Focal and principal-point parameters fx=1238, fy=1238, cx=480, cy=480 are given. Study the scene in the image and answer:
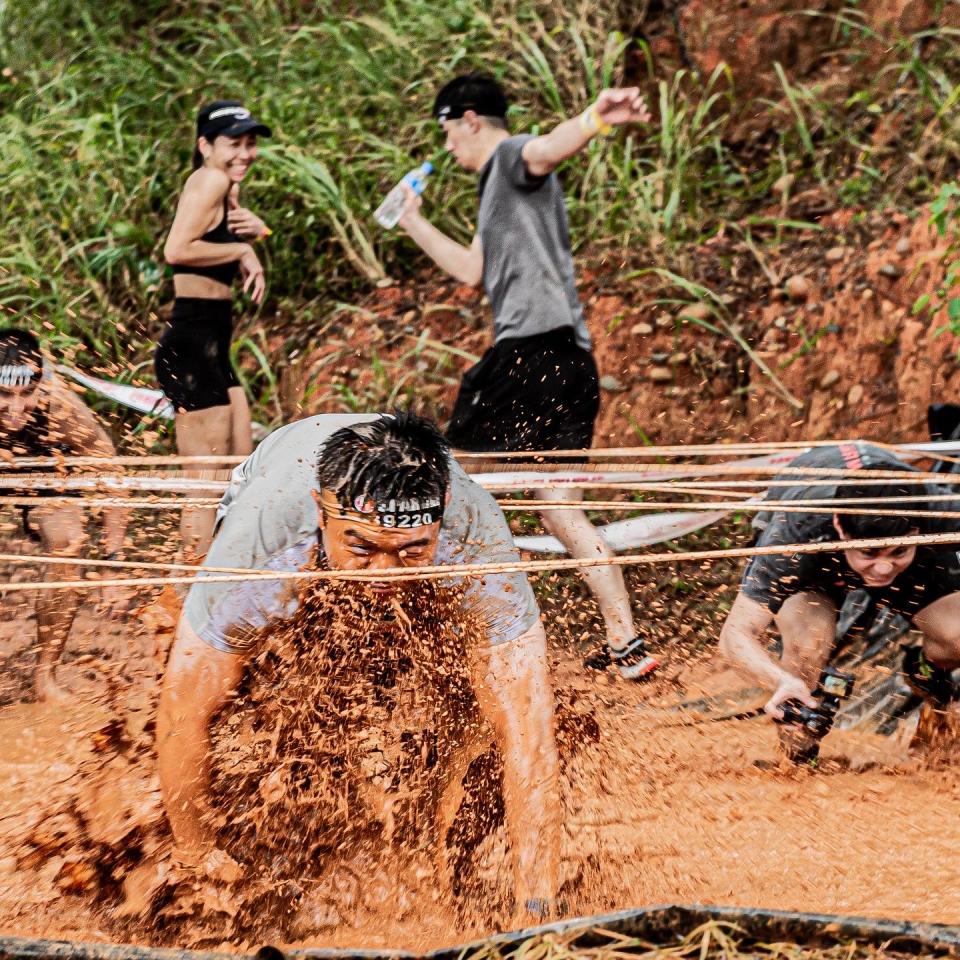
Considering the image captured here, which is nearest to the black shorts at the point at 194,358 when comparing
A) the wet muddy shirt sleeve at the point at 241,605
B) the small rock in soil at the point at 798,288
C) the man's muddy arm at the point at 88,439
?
the man's muddy arm at the point at 88,439

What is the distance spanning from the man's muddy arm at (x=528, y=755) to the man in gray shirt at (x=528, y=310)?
4.89 ft

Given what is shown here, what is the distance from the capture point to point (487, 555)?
2.85 m

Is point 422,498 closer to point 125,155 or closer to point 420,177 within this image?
point 420,177

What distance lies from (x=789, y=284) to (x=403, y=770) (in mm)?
3586

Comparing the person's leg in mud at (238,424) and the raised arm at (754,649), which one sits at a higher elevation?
the person's leg in mud at (238,424)

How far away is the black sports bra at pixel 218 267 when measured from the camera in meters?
4.64

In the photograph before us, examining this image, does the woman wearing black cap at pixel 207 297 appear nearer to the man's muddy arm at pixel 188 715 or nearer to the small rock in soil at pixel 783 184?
the man's muddy arm at pixel 188 715

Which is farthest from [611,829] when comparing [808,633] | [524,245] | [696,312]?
[696,312]

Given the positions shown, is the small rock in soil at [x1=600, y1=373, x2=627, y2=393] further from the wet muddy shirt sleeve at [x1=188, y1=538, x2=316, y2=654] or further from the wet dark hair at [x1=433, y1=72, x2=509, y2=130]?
the wet muddy shirt sleeve at [x1=188, y1=538, x2=316, y2=654]

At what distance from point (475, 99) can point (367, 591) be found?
216cm

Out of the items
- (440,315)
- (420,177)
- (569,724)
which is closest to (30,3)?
(440,315)

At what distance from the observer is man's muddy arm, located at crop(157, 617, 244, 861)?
279 cm

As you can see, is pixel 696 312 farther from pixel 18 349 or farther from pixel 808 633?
pixel 18 349

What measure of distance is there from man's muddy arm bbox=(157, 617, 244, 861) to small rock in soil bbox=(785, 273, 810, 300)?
3.95 m
